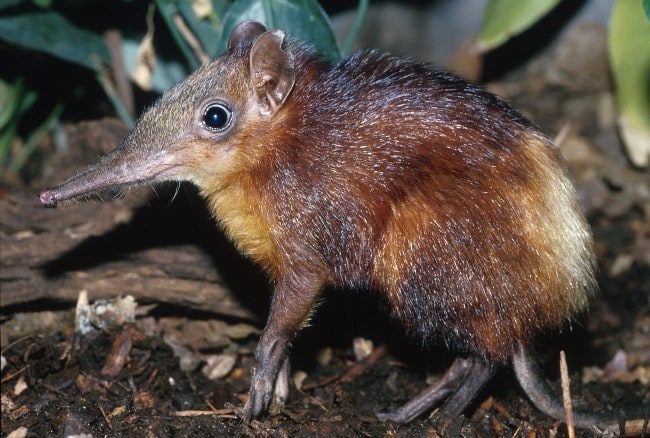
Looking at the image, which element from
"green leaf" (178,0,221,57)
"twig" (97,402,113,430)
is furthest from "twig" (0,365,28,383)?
"green leaf" (178,0,221,57)

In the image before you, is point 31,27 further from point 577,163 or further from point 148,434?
point 577,163

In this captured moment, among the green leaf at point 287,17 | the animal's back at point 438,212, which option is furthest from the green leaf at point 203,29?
the animal's back at point 438,212

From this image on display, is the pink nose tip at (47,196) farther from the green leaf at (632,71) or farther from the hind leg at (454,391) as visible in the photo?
the green leaf at (632,71)

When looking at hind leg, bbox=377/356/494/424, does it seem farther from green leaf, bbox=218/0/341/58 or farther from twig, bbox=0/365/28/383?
green leaf, bbox=218/0/341/58

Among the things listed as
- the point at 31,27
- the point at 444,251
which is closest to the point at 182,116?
the point at 444,251

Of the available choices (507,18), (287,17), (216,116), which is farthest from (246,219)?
(507,18)

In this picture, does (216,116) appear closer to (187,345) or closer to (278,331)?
(278,331)
